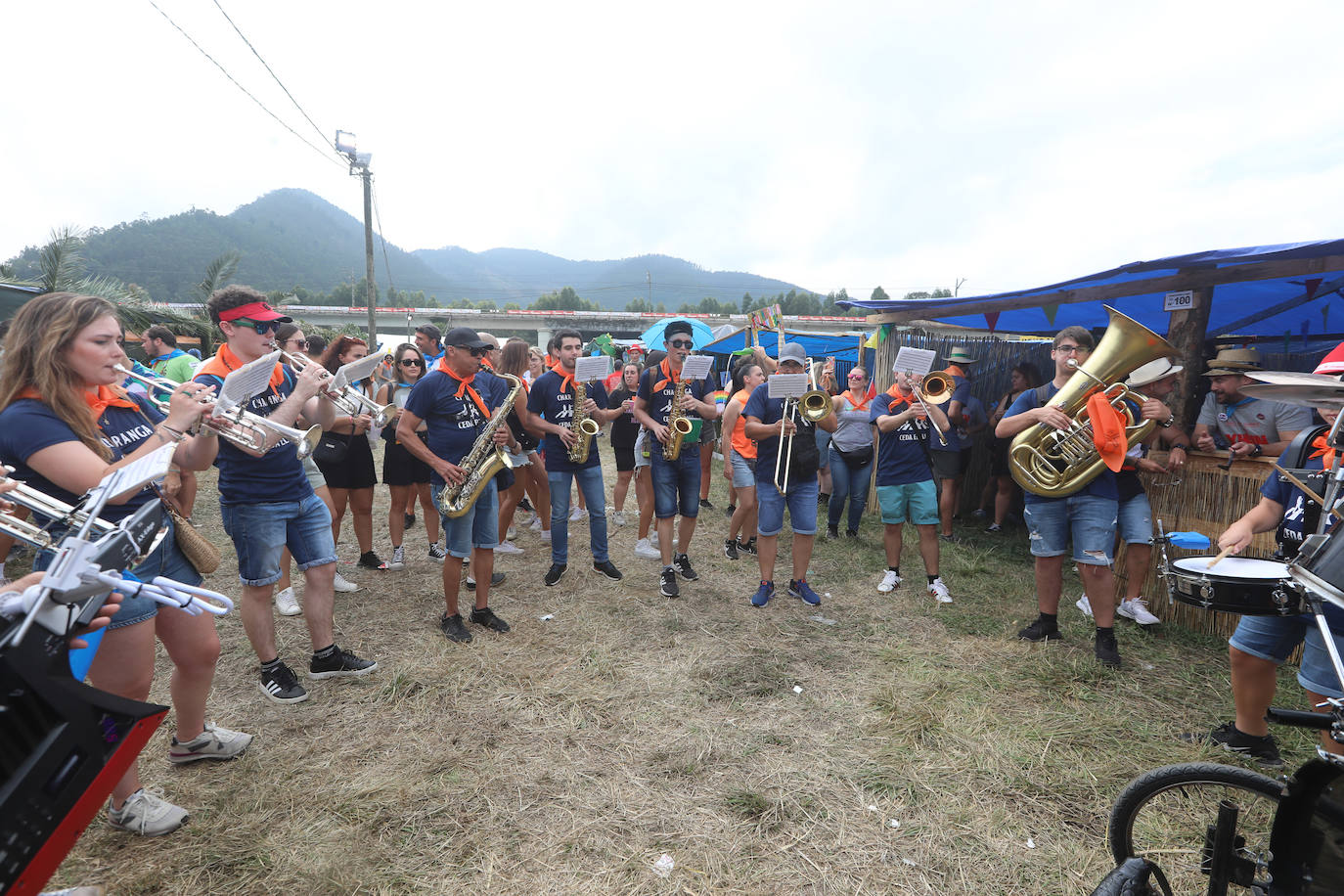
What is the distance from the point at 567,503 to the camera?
17.9 ft

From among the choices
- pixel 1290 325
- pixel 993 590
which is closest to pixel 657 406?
pixel 993 590

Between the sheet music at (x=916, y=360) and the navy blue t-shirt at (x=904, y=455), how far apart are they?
0.40 metres

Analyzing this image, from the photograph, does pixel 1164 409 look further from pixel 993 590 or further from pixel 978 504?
pixel 978 504

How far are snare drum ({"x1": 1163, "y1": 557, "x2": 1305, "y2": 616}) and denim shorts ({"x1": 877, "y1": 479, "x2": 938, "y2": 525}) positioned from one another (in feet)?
9.89

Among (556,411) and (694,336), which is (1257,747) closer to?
(556,411)

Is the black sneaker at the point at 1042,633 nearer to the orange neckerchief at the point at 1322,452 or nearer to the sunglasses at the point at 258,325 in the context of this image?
the orange neckerchief at the point at 1322,452

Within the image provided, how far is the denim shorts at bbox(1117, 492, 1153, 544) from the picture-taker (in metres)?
4.48

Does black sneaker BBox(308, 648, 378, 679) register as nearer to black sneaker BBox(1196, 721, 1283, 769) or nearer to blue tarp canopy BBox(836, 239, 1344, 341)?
black sneaker BBox(1196, 721, 1283, 769)

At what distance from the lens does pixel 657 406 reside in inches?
221

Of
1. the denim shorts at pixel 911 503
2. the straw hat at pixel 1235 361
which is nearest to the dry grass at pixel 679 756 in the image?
the denim shorts at pixel 911 503

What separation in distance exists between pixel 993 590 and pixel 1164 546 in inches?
119

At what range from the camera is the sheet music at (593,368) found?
5190 millimetres

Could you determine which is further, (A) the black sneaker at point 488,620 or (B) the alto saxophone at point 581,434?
(B) the alto saxophone at point 581,434

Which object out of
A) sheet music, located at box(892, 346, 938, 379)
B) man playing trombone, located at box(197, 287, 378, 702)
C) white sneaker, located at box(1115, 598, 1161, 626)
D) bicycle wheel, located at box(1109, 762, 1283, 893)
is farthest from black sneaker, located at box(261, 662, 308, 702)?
white sneaker, located at box(1115, 598, 1161, 626)
